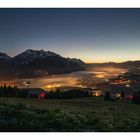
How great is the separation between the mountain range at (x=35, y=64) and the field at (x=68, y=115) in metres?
1.23

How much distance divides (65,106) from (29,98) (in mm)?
1673

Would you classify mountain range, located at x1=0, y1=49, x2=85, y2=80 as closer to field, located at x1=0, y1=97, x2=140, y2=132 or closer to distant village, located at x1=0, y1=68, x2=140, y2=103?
distant village, located at x1=0, y1=68, x2=140, y2=103

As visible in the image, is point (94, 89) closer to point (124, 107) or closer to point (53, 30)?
point (124, 107)

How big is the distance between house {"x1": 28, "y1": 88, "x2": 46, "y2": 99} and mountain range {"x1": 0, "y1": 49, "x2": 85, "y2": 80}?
63cm

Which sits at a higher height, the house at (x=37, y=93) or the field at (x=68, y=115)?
the house at (x=37, y=93)

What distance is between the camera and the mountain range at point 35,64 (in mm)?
18266

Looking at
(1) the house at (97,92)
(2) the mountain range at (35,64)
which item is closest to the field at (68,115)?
(1) the house at (97,92)

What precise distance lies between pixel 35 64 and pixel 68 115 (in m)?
2.91

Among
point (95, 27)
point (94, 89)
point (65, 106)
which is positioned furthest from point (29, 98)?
point (95, 27)

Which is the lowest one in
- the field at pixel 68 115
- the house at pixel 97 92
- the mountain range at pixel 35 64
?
the field at pixel 68 115

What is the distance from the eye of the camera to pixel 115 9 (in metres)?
17.6

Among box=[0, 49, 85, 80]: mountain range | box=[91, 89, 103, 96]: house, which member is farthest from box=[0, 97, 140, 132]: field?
box=[0, 49, 85, 80]: mountain range

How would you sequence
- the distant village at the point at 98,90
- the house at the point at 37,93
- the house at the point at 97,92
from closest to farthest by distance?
the distant village at the point at 98,90 < the house at the point at 37,93 < the house at the point at 97,92

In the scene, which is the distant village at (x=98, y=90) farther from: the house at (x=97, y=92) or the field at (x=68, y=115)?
the field at (x=68, y=115)
